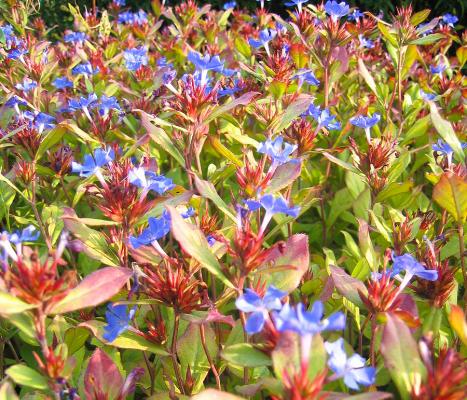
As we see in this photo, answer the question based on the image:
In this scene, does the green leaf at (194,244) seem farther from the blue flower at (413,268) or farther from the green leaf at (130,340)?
the blue flower at (413,268)

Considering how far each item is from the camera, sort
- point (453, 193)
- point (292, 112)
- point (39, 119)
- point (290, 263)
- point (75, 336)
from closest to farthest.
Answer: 1. point (290, 263)
2. point (453, 193)
3. point (75, 336)
4. point (292, 112)
5. point (39, 119)

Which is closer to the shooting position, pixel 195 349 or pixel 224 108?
pixel 195 349

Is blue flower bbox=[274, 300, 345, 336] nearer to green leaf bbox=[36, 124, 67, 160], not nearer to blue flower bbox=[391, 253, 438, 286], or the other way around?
blue flower bbox=[391, 253, 438, 286]

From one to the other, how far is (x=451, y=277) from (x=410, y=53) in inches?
60.2

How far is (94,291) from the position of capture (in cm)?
112

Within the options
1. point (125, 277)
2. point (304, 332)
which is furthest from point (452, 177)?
point (125, 277)

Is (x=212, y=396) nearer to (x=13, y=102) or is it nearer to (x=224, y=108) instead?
(x=224, y=108)

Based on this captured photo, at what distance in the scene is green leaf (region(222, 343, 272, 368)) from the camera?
3.56 ft

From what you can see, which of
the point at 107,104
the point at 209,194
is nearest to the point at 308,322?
the point at 209,194

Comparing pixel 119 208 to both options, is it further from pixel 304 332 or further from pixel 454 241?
pixel 454 241

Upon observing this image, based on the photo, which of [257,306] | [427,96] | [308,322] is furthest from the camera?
[427,96]

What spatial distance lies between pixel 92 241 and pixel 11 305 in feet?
1.66

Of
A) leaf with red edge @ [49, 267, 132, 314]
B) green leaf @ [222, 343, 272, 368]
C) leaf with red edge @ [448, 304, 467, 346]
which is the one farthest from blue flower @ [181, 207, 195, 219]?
leaf with red edge @ [448, 304, 467, 346]

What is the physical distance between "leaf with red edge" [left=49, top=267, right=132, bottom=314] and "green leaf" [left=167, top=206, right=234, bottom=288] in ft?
0.43
